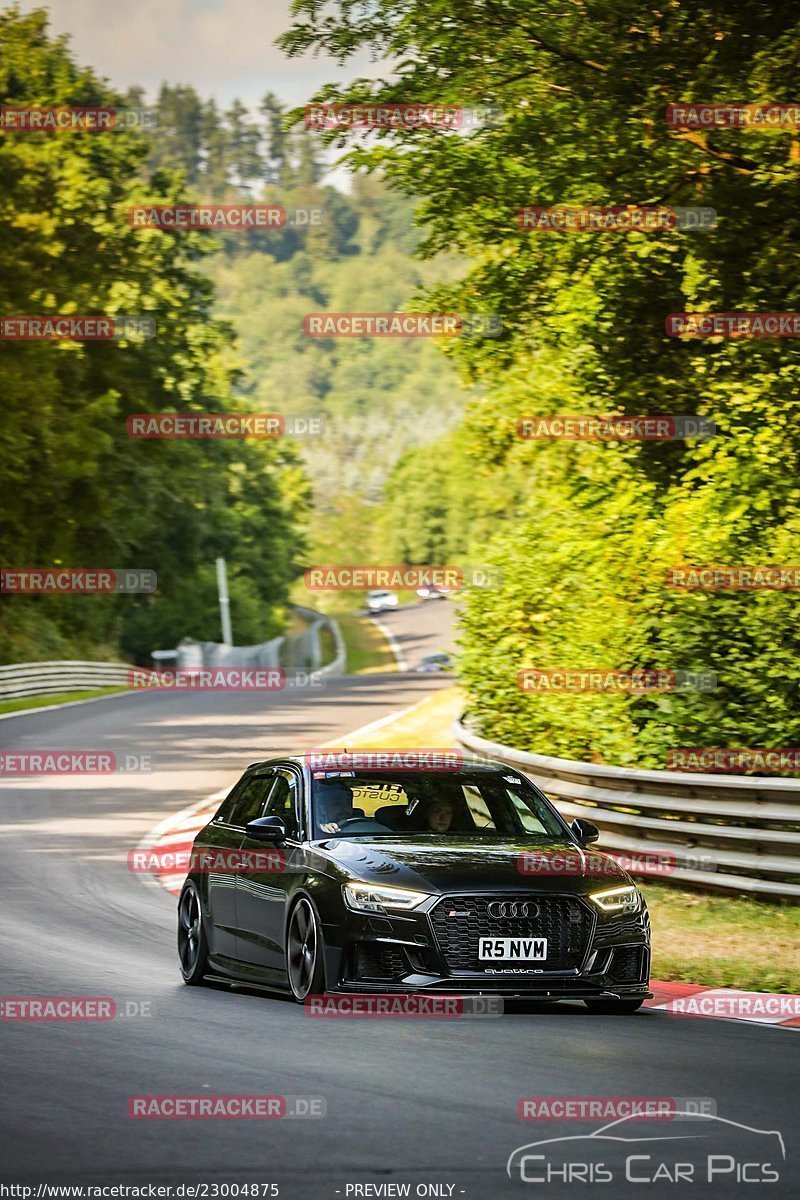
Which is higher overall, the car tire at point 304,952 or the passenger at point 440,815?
the passenger at point 440,815

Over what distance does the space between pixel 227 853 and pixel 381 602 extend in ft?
387

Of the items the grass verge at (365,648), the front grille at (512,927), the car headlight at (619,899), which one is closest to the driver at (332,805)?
the front grille at (512,927)

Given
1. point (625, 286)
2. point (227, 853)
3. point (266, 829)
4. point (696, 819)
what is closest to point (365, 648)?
point (625, 286)

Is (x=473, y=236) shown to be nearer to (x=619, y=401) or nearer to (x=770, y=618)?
(x=619, y=401)

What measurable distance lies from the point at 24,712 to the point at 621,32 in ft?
83.9

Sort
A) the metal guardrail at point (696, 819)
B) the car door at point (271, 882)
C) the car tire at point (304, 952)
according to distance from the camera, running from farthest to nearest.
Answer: the metal guardrail at point (696, 819)
the car door at point (271, 882)
the car tire at point (304, 952)

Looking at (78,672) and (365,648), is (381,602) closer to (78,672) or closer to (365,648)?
(365,648)

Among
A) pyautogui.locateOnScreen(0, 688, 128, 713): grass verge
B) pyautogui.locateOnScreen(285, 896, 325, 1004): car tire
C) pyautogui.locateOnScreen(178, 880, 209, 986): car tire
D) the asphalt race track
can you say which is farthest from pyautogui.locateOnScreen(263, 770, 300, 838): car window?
pyautogui.locateOnScreen(0, 688, 128, 713): grass verge

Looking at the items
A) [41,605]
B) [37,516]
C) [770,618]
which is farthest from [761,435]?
[41,605]

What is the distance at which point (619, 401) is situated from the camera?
72.9 ft

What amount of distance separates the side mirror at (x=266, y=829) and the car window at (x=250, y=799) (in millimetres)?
863

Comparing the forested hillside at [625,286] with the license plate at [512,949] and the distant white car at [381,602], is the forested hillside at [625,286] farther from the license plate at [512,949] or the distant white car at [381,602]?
the distant white car at [381,602]

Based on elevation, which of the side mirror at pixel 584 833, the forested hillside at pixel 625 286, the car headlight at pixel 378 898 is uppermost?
the forested hillside at pixel 625 286

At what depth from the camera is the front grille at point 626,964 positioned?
10.0 m
